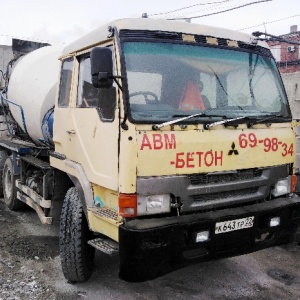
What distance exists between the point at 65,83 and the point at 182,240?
2.25 metres

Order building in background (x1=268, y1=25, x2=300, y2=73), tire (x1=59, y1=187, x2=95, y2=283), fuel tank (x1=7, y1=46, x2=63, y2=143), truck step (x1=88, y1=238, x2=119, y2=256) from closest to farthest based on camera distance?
1. truck step (x1=88, y1=238, x2=119, y2=256)
2. tire (x1=59, y1=187, x2=95, y2=283)
3. fuel tank (x1=7, y1=46, x2=63, y2=143)
4. building in background (x1=268, y1=25, x2=300, y2=73)

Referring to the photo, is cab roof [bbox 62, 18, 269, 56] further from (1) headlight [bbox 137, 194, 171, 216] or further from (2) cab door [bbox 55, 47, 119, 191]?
(1) headlight [bbox 137, 194, 171, 216]

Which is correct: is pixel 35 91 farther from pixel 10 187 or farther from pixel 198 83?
pixel 198 83

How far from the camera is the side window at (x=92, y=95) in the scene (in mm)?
3624

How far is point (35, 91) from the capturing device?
609 cm

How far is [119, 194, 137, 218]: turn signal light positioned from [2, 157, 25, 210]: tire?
149 inches

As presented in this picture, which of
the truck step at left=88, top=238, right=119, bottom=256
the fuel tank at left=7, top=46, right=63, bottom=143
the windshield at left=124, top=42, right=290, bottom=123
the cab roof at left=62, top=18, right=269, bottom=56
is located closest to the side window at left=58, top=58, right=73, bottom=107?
the cab roof at left=62, top=18, right=269, bottom=56

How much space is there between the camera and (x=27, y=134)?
6.65 metres

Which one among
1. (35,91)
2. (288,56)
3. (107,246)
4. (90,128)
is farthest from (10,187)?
(288,56)

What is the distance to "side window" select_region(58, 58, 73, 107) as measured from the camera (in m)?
4.50

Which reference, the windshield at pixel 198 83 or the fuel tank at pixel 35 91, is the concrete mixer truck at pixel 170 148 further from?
the fuel tank at pixel 35 91

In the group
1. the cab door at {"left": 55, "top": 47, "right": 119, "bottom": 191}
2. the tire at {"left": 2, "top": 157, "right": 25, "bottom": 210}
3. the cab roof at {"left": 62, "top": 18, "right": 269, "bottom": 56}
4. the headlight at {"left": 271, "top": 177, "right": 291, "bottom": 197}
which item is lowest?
the tire at {"left": 2, "top": 157, "right": 25, "bottom": 210}

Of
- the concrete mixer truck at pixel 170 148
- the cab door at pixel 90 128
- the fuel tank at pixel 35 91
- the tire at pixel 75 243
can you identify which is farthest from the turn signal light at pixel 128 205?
the fuel tank at pixel 35 91

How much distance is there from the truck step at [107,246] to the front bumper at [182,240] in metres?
0.13
